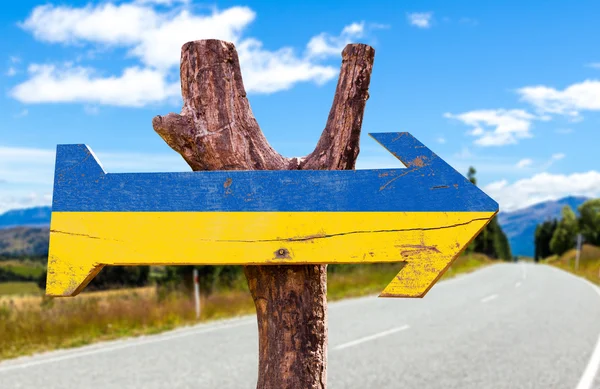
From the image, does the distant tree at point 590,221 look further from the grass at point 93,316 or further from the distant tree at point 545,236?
the grass at point 93,316

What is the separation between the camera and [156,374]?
7418 millimetres

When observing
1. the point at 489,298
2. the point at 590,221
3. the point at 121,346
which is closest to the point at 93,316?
the point at 121,346

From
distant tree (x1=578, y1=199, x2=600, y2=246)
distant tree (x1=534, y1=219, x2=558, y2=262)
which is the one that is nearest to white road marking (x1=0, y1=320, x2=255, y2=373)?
distant tree (x1=578, y1=199, x2=600, y2=246)

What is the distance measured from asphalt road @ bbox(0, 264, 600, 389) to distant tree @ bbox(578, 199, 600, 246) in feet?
334

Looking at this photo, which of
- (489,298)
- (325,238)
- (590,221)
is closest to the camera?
(325,238)

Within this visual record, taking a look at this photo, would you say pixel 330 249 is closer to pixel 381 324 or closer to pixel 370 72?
pixel 370 72

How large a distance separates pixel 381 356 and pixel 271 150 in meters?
6.29

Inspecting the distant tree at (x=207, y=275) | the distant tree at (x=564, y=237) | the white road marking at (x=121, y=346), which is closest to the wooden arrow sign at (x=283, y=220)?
the white road marking at (x=121, y=346)

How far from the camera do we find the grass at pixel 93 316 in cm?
962

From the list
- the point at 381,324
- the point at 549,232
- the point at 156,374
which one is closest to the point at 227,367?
the point at 156,374

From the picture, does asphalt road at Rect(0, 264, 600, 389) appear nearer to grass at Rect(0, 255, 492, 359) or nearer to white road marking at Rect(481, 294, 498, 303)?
grass at Rect(0, 255, 492, 359)

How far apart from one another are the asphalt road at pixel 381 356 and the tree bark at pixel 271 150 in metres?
4.26

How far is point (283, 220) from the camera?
99.2 inches

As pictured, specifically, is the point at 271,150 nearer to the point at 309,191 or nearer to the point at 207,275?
the point at 309,191
